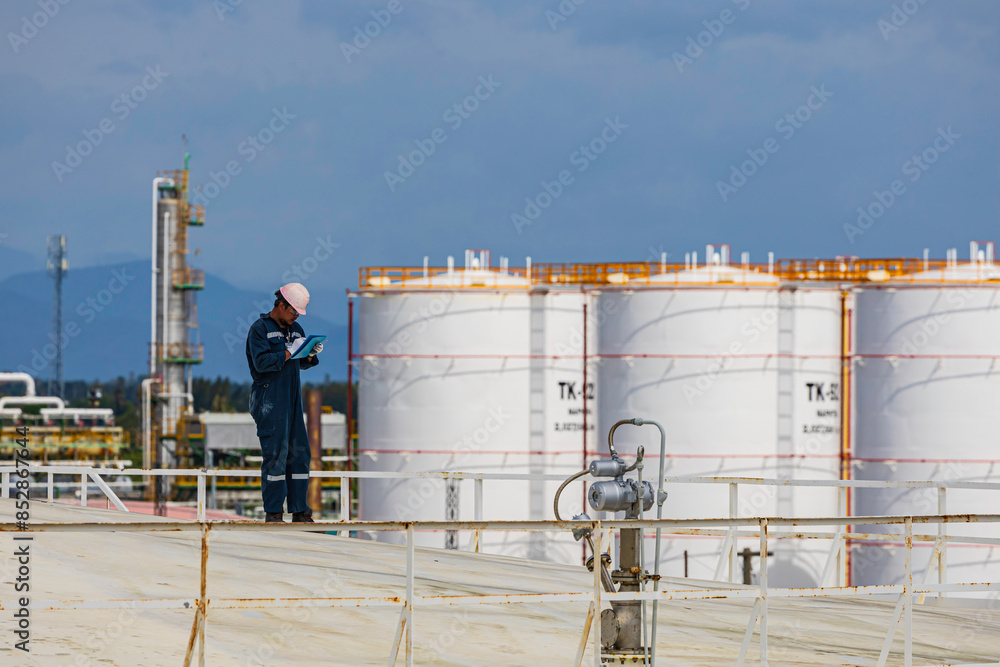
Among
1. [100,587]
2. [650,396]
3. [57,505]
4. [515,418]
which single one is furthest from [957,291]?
[100,587]

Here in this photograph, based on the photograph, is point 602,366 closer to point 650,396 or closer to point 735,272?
point 650,396

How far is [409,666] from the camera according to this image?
7023mm

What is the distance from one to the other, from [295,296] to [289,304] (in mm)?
85

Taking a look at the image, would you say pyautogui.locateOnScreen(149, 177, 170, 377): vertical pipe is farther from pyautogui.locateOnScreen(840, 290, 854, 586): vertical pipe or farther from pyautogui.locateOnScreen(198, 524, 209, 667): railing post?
pyautogui.locateOnScreen(198, 524, 209, 667): railing post

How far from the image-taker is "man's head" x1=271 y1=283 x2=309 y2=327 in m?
9.10

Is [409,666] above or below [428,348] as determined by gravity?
below

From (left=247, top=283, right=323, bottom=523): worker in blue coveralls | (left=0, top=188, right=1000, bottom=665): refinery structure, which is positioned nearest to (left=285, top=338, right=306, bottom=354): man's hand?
(left=247, top=283, right=323, bottom=523): worker in blue coveralls

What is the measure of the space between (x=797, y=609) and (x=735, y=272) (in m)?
18.2

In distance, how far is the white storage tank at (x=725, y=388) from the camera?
27875mm
